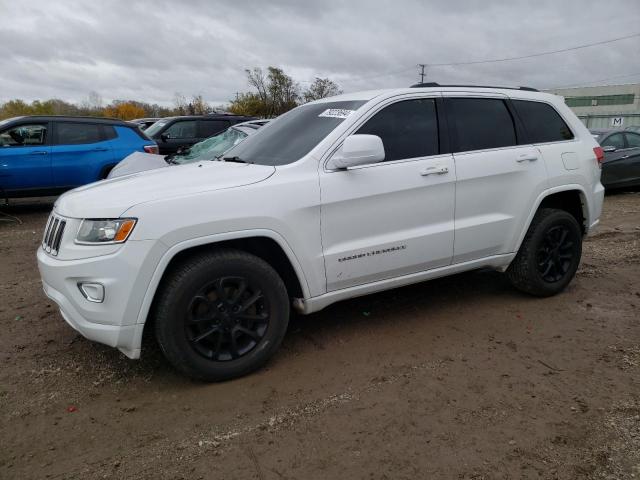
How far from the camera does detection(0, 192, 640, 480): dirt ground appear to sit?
2.46m

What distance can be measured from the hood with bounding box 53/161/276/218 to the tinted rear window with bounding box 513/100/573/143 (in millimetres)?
2397

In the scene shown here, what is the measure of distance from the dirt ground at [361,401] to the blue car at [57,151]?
4905mm

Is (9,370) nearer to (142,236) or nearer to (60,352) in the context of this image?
(60,352)

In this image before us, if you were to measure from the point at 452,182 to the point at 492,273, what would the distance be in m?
1.94

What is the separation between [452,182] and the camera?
149 inches

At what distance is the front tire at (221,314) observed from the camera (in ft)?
9.55

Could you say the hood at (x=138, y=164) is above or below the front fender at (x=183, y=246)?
above

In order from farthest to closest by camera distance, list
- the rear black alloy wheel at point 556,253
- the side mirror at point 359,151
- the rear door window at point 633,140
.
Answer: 1. the rear door window at point 633,140
2. the rear black alloy wheel at point 556,253
3. the side mirror at point 359,151

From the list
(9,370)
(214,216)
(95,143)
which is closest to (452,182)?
(214,216)

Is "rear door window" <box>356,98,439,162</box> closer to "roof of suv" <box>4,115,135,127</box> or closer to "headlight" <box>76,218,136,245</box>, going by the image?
"headlight" <box>76,218,136,245</box>

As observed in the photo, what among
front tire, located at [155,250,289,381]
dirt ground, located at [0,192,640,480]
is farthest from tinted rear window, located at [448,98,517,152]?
front tire, located at [155,250,289,381]

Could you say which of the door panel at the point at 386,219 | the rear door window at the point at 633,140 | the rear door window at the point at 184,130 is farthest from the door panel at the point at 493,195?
the rear door window at the point at 184,130

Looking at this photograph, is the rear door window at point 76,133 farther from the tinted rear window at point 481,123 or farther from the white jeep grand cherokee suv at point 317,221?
the tinted rear window at point 481,123

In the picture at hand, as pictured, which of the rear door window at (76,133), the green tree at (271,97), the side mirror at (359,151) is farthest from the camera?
the green tree at (271,97)
